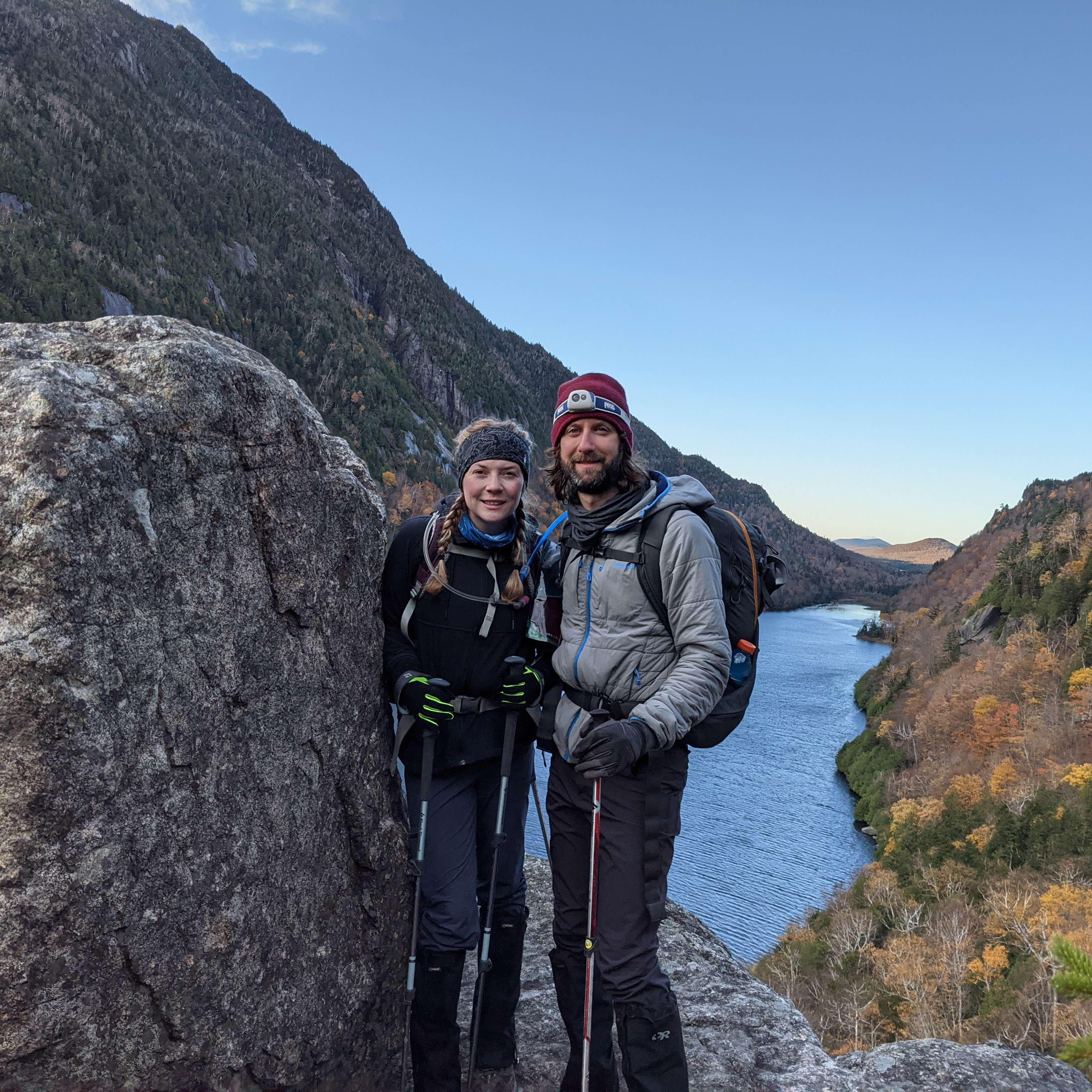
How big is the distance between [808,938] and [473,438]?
143ft

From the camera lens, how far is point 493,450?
3820 mm

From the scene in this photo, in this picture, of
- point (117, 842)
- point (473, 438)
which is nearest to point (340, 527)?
point (473, 438)

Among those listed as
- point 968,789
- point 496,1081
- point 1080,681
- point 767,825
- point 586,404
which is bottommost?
point 767,825

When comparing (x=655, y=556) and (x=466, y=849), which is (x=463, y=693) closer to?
(x=466, y=849)

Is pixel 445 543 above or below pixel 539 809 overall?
above

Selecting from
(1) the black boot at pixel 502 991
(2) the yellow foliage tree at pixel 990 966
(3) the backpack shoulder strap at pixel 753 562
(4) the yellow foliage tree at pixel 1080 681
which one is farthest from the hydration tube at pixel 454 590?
(4) the yellow foliage tree at pixel 1080 681

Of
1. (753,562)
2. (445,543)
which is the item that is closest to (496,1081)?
(445,543)

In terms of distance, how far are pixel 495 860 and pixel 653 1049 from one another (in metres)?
1.05

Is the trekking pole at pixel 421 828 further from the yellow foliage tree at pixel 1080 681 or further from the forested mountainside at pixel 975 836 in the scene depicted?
the yellow foliage tree at pixel 1080 681

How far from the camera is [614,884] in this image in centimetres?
346

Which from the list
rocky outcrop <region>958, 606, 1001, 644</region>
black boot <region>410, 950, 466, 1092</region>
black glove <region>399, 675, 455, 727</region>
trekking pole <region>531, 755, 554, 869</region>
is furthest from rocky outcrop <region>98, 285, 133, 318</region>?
rocky outcrop <region>958, 606, 1001, 644</region>

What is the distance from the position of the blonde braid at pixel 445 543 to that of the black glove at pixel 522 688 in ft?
1.78

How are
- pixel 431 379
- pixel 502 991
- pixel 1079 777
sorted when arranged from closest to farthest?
pixel 502 991 < pixel 1079 777 < pixel 431 379

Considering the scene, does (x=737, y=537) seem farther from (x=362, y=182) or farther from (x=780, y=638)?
(x=362, y=182)
